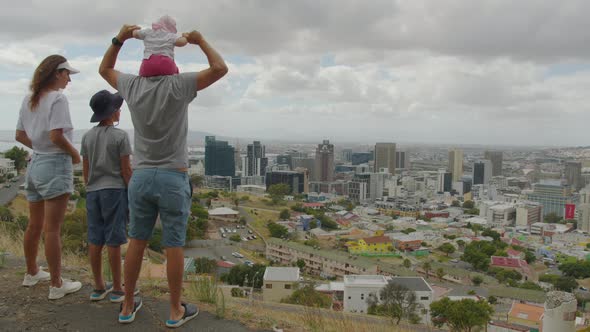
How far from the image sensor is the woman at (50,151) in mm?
1747

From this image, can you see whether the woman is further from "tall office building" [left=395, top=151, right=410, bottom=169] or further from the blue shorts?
"tall office building" [left=395, top=151, right=410, bottom=169]

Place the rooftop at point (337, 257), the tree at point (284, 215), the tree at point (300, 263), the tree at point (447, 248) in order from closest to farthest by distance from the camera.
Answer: the rooftop at point (337, 257)
the tree at point (300, 263)
the tree at point (447, 248)
the tree at point (284, 215)

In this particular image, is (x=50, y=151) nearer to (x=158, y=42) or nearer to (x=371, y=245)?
(x=158, y=42)

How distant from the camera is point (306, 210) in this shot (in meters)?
30.2

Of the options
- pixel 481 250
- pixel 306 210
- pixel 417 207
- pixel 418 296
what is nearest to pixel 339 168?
pixel 417 207

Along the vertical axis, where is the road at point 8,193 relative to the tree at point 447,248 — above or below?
above

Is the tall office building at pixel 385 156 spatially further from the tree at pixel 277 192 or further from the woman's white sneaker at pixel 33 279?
the woman's white sneaker at pixel 33 279

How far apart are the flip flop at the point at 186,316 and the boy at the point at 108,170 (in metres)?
0.33

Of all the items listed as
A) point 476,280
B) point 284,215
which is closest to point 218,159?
point 284,215

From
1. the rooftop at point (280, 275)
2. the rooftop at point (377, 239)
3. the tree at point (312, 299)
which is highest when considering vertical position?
the tree at point (312, 299)

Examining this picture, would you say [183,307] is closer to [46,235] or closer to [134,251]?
[134,251]

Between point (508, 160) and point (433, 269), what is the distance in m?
85.2

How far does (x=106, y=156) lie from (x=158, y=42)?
1.59ft

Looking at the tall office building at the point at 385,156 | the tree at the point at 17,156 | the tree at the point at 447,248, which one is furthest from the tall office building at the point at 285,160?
the tree at the point at 17,156
